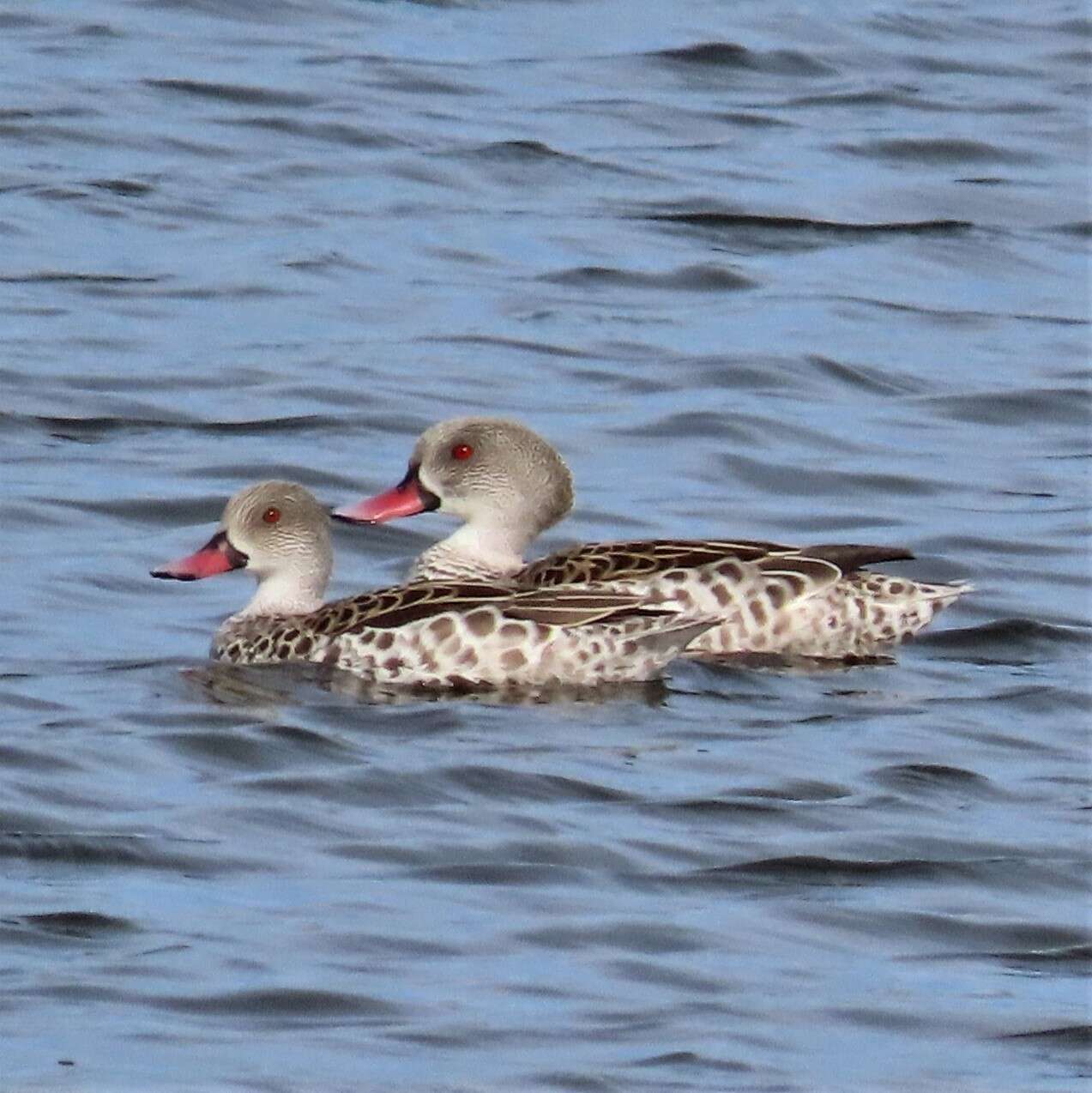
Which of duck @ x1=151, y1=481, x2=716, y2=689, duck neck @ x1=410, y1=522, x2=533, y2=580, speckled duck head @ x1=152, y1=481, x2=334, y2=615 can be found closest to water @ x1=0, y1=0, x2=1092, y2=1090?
duck @ x1=151, y1=481, x2=716, y2=689

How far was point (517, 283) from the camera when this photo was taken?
17.3 meters

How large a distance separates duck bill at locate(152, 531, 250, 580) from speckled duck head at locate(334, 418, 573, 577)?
0.72 m

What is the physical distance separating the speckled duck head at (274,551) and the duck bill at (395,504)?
26.1 inches

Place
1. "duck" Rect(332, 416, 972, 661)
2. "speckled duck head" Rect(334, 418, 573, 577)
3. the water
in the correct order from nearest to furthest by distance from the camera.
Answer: the water, "duck" Rect(332, 416, 972, 661), "speckled duck head" Rect(334, 418, 573, 577)

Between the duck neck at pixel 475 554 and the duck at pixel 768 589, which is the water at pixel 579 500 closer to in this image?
the duck at pixel 768 589

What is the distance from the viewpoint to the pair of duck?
35.3 ft

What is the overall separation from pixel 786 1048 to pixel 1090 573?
5.34 m

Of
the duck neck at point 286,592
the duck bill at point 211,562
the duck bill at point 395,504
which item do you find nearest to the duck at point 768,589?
the duck bill at point 395,504

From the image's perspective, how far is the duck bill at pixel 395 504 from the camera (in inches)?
477

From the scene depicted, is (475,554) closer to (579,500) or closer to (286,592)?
(286,592)

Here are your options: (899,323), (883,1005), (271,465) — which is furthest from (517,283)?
(883,1005)

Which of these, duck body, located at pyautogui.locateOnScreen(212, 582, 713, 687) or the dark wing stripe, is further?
the dark wing stripe

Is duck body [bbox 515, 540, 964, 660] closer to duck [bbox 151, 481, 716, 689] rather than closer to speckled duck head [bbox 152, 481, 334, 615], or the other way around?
duck [bbox 151, 481, 716, 689]

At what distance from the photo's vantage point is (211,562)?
450 inches
